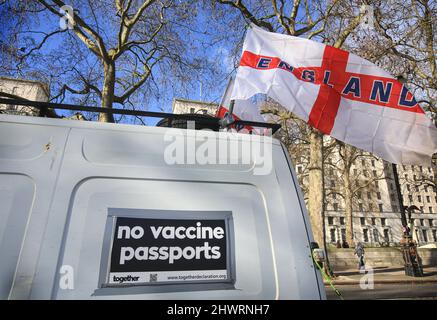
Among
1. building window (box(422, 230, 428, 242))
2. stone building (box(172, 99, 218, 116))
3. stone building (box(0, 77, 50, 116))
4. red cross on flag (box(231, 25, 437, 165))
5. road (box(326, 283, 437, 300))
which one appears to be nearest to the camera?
red cross on flag (box(231, 25, 437, 165))

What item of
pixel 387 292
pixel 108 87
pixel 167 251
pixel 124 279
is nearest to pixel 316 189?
pixel 387 292

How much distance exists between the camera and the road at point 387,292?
1026 cm

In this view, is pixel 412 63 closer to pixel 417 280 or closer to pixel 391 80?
pixel 417 280

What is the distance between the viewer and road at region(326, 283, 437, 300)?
1026 centimetres

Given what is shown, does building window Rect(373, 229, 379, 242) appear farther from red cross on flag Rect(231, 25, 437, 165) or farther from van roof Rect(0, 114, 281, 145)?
van roof Rect(0, 114, 281, 145)

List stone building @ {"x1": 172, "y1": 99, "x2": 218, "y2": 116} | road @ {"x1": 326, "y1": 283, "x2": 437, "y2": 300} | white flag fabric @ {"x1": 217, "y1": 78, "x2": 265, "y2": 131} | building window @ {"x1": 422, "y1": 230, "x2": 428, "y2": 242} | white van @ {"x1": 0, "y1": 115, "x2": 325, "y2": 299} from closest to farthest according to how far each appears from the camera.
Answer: white van @ {"x1": 0, "y1": 115, "x2": 325, "y2": 299} → white flag fabric @ {"x1": 217, "y1": 78, "x2": 265, "y2": 131} → road @ {"x1": 326, "y1": 283, "x2": 437, "y2": 300} → stone building @ {"x1": 172, "y1": 99, "x2": 218, "y2": 116} → building window @ {"x1": 422, "y1": 230, "x2": 428, "y2": 242}

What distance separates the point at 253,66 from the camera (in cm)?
386

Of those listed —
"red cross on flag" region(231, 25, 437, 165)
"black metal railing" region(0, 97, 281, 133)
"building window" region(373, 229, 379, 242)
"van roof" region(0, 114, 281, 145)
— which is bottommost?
"van roof" region(0, 114, 281, 145)

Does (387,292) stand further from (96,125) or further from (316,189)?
(96,125)

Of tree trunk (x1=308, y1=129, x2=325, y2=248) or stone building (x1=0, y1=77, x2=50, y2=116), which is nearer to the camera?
stone building (x1=0, y1=77, x2=50, y2=116)

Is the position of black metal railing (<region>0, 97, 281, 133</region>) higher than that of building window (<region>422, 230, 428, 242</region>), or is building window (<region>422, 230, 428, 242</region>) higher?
building window (<region>422, 230, 428, 242</region>)

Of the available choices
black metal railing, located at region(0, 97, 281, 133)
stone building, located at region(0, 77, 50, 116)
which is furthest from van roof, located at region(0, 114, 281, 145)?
stone building, located at region(0, 77, 50, 116)

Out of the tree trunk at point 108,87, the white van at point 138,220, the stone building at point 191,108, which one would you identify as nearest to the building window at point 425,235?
the stone building at point 191,108

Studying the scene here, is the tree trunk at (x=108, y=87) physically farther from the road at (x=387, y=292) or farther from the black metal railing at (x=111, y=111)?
the road at (x=387, y=292)
